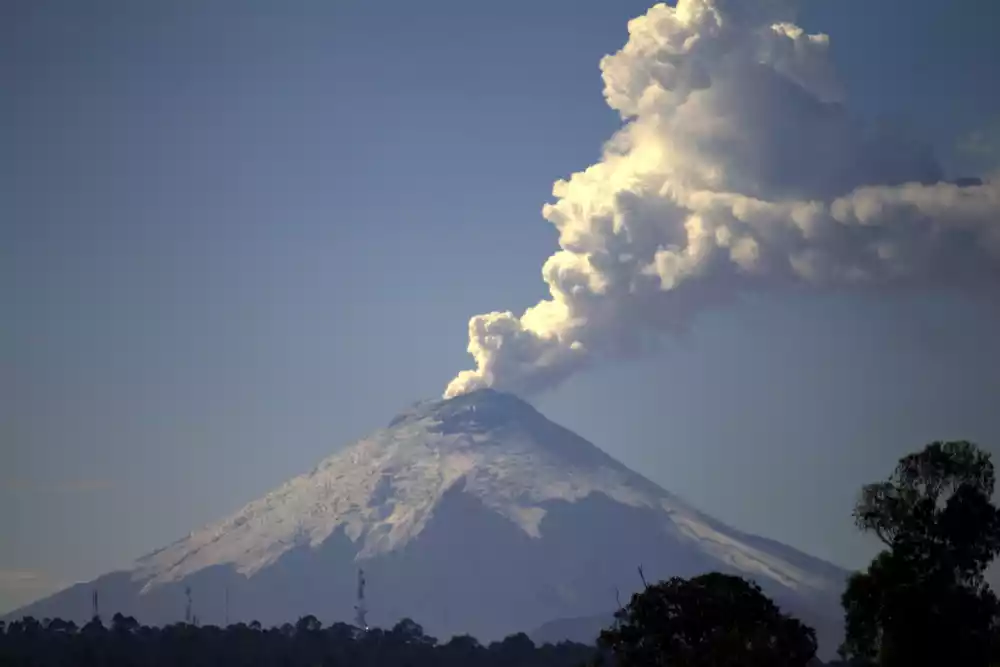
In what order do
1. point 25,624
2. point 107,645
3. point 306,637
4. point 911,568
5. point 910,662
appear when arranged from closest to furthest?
point 910,662, point 911,568, point 107,645, point 306,637, point 25,624

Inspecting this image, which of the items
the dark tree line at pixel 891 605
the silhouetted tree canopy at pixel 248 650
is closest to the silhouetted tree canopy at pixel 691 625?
the dark tree line at pixel 891 605

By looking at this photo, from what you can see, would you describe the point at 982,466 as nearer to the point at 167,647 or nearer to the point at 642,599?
the point at 642,599

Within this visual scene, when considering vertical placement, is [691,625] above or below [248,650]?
above

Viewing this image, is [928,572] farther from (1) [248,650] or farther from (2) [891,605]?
(1) [248,650]

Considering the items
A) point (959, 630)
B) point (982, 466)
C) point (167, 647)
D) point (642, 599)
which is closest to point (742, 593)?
point (642, 599)

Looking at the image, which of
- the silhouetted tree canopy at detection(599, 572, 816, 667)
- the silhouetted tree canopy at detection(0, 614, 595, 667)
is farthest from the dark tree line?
the silhouetted tree canopy at detection(0, 614, 595, 667)

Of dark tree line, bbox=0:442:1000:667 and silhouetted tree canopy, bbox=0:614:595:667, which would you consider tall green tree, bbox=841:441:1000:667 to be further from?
A: silhouetted tree canopy, bbox=0:614:595:667

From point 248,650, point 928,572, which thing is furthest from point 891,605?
point 248,650
